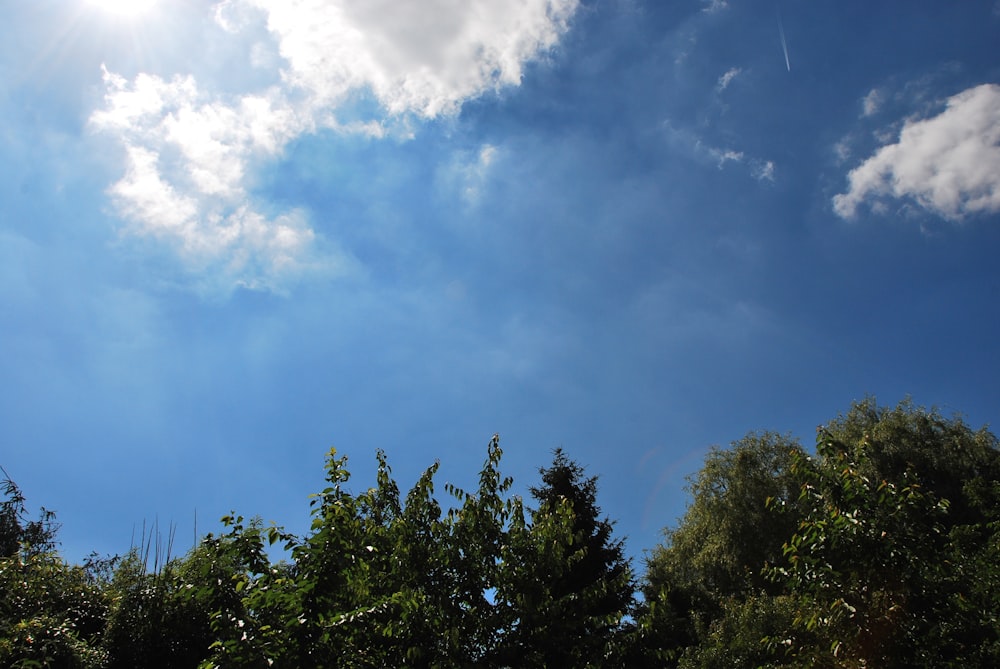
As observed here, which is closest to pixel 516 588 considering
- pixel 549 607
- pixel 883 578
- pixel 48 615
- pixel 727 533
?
pixel 549 607

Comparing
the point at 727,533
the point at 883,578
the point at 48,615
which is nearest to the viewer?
the point at 883,578

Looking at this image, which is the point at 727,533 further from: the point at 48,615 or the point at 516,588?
the point at 48,615

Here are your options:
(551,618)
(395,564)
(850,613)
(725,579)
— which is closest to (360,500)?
(395,564)

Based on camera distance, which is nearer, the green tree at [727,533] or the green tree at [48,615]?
the green tree at [48,615]

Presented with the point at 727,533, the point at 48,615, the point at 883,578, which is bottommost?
the point at 883,578

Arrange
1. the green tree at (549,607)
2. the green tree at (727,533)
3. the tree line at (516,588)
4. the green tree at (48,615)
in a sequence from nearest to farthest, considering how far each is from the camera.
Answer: the tree line at (516,588)
the green tree at (549,607)
the green tree at (48,615)
the green tree at (727,533)

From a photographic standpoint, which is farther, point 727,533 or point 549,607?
point 727,533

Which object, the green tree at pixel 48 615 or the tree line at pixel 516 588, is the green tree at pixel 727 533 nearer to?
the tree line at pixel 516 588

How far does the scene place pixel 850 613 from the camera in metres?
6.96

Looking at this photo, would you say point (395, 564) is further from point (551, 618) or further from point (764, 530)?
point (764, 530)

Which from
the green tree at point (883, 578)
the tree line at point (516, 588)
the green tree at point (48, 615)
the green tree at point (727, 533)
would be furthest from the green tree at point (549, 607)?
the green tree at point (727, 533)

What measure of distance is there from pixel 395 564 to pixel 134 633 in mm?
11800

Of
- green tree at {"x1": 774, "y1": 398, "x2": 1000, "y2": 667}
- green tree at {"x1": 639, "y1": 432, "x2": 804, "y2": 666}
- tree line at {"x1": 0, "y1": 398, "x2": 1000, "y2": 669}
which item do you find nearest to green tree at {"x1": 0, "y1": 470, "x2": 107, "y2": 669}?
tree line at {"x1": 0, "y1": 398, "x2": 1000, "y2": 669}

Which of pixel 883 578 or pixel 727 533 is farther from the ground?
pixel 727 533
